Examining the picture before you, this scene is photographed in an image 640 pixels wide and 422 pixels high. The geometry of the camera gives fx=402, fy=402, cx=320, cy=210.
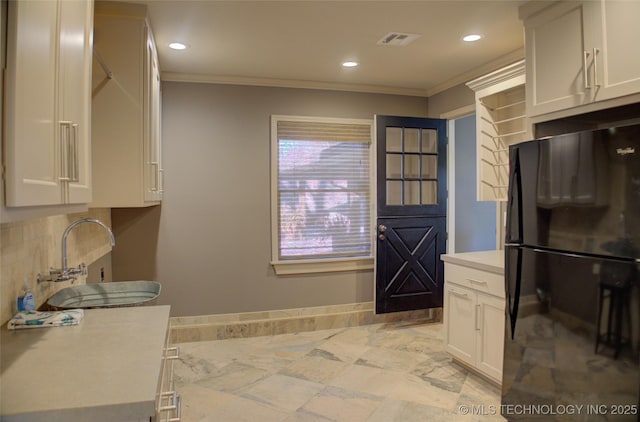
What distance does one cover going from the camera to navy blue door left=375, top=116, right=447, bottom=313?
4.11m

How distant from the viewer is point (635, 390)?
1.62 metres

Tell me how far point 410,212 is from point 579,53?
2.30 m

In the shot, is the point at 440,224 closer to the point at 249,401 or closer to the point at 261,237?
the point at 261,237

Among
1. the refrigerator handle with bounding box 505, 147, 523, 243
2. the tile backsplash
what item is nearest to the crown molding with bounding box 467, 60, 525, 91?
the refrigerator handle with bounding box 505, 147, 523, 243

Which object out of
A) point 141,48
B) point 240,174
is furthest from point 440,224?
point 141,48

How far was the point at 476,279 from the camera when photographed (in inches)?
112

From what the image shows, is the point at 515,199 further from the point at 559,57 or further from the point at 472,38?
the point at 472,38

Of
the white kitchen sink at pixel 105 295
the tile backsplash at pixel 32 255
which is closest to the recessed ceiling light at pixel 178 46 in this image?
the tile backsplash at pixel 32 255

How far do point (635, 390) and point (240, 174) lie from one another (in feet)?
10.9

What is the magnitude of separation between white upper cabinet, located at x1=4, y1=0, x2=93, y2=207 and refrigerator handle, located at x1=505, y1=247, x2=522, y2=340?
6.80 ft

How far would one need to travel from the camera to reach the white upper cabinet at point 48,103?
87 centimetres

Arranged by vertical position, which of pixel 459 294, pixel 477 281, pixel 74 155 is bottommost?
pixel 459 294

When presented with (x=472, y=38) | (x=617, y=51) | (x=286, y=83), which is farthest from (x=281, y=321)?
(x=617, y=51)

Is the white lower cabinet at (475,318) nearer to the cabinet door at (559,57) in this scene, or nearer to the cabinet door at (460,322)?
the cabinet door at (460,322)
